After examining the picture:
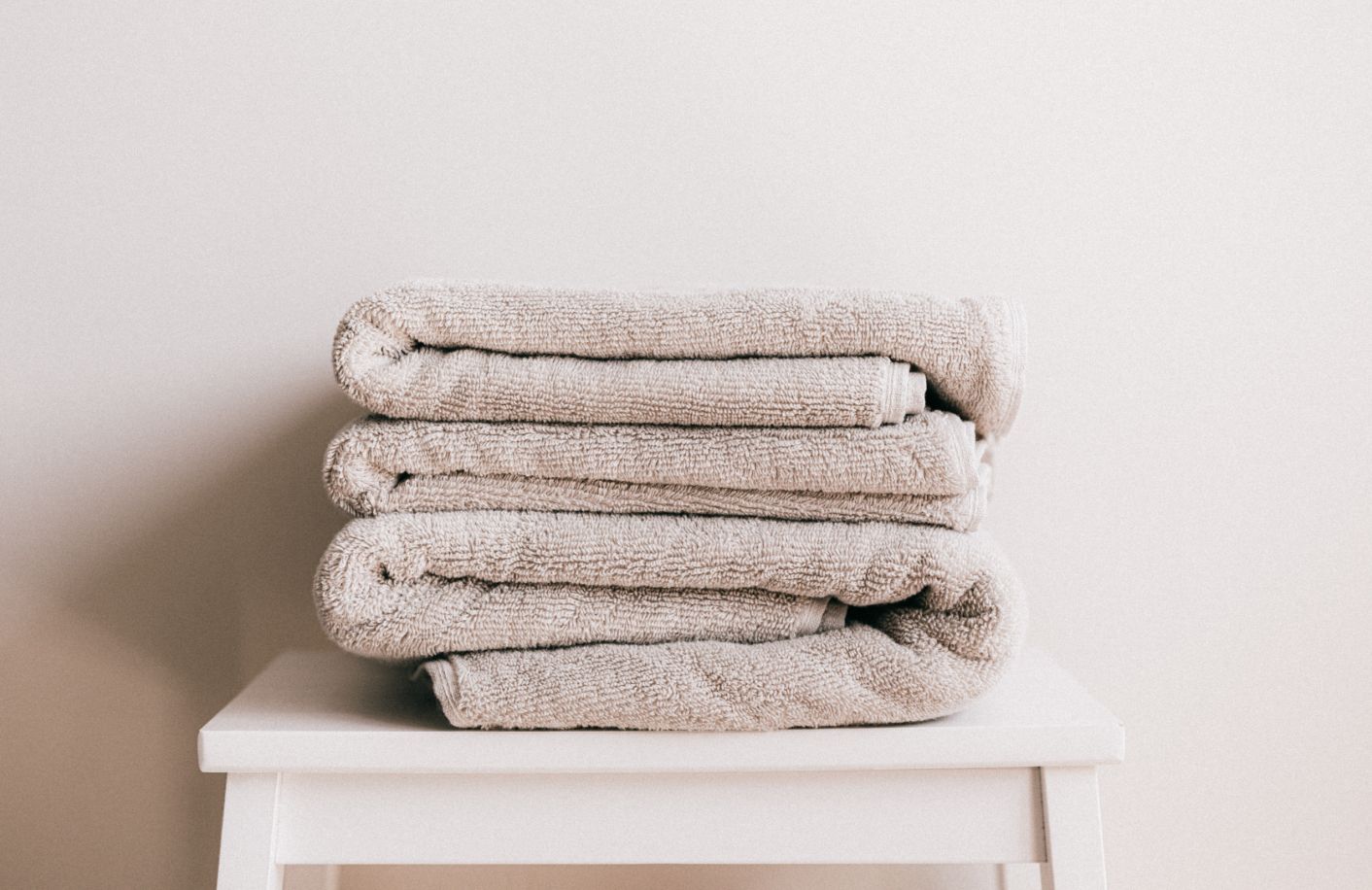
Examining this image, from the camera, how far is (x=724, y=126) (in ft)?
2.75

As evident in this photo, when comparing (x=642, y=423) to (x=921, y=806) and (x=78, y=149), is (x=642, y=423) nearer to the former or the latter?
(x=921, y=806)

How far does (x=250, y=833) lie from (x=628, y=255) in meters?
0.51

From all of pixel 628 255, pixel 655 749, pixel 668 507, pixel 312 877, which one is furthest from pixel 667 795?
pixel 628 255

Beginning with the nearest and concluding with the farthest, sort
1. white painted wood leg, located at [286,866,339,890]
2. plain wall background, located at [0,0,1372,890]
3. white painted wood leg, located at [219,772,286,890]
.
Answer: white painted wood leg, located at [219,772,286,890]
white painted wood leg, located at [286,866,339,890]
plain wall background, located at [0,0,1372,890]

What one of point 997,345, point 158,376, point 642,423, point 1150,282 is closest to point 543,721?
point 642,423

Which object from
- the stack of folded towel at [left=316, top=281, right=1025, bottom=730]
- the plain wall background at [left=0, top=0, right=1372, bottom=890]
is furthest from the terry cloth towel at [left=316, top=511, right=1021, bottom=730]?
the plain wall background at [left=0, top=0, right=1372, bottom=890]

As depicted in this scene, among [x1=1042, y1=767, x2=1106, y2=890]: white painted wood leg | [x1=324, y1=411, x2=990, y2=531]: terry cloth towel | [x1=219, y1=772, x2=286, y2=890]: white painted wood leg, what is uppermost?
[x1=324, y1=411, x2=990, y2=531]: terry cloth towel

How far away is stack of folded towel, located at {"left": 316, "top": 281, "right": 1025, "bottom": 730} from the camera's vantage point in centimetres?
52

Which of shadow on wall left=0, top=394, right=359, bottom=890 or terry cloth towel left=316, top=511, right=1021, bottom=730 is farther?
shadow on wall left=0, top=394, right=359, bottom=890

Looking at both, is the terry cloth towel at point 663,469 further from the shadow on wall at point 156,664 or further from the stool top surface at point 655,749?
the shadow on wall at point 156,664

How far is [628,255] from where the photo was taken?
2.75ft

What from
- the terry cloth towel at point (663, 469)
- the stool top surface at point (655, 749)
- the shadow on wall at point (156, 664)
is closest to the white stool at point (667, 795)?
the stool top surface at point (655, 749)

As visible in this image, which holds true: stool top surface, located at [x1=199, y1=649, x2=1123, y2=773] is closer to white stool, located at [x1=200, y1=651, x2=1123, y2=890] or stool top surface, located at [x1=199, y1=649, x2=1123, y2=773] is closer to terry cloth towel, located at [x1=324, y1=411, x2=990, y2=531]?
white stool, located at [x1=200, y1=651, x2=1123, y2=890]

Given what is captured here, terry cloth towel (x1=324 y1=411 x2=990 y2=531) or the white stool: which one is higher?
terry cloth towel (x1=324 y1=411 x2=990 y2=531)
